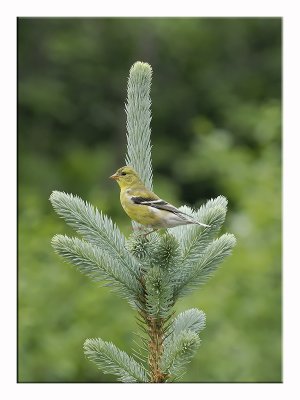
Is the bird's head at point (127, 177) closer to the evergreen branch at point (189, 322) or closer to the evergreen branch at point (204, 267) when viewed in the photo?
the evergreen branch at point (204, 267)

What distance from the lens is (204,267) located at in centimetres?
239

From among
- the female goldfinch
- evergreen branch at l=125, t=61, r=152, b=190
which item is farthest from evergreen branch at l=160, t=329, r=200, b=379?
evergreen branch at l=125, t=61, r=152, b=190

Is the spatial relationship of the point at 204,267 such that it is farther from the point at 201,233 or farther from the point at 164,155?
the point at 164,155

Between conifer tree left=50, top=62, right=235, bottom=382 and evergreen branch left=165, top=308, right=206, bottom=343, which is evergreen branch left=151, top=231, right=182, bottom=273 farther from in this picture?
evergreen branch left=165, top=308, right=206, bottom=343

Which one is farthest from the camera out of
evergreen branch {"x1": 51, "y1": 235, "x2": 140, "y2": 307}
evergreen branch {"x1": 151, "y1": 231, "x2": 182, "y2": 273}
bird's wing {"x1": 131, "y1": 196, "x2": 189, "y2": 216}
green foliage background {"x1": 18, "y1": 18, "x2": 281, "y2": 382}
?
green foliage background {"x1": 18, "y1": 18, "x2": 281, "y2": 382}

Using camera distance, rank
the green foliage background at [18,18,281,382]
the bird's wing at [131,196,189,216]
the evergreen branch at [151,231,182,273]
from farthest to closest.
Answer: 1. the green foliage background at [18,18,281,382]
2. the bird's wing at [131,196,189,216]
3. the evergreen branch at [151,231,182,273]

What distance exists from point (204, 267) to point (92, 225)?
0.45m

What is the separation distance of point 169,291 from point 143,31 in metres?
13.9

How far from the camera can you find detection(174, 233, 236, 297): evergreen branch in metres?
2.39

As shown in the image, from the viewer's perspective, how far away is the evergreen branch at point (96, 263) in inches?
92.0

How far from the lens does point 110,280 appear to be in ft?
7.73

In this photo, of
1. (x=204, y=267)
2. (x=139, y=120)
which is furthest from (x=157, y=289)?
(x=139, y=120)

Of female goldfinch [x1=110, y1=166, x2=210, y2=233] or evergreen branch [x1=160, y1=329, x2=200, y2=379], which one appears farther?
female goldfinch [x1=110, y1=166, x2=210, y2=233]

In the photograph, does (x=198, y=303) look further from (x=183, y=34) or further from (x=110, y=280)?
(x=183, y=34)
